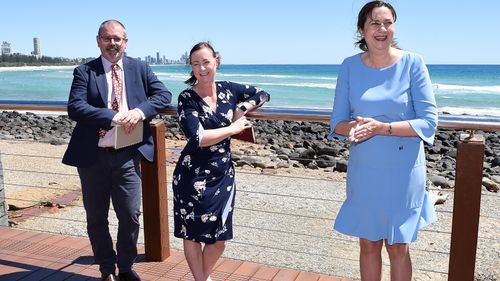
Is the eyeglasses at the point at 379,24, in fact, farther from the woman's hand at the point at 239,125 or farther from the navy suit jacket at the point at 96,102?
the navy suit jacket at the point at 96,102

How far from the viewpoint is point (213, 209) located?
2594mm

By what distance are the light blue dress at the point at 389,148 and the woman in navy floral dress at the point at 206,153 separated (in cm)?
56

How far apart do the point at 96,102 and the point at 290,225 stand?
419 cm

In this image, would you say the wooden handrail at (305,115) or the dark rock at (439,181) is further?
the dark rock at (439,181)

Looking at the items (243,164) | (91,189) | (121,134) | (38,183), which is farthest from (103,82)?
(243,164)

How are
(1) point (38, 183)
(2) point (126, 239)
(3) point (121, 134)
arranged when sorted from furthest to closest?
1. (1) point (38, 183)
2. (2) point (126, 239)
3. (3) point (121, 134)

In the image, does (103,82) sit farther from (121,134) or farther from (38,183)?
(38,183)

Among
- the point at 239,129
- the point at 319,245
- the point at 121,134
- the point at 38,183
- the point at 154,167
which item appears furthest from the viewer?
the point at 38,183

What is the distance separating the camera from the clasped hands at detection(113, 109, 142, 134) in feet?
8.92

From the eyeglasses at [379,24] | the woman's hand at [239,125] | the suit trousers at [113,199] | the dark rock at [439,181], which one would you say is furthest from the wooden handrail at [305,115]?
the dark rock at [439,181]

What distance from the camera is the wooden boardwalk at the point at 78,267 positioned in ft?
10.6

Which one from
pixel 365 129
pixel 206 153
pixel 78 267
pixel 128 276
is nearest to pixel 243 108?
pixel 206 153

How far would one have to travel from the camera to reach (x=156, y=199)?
3293 millimetres

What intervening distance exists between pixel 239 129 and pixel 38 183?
6816mm
